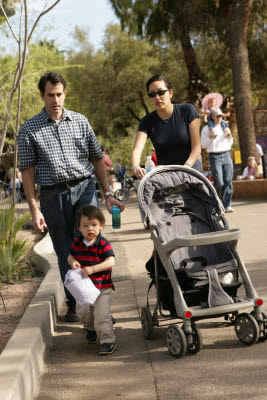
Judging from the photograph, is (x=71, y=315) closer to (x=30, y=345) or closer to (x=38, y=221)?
(x=38, y=221)

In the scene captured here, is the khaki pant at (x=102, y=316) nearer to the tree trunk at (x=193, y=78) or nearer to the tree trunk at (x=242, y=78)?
the tree trunk at (x=242, y=78)

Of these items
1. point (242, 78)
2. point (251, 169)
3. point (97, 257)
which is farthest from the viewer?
point (242, 78)

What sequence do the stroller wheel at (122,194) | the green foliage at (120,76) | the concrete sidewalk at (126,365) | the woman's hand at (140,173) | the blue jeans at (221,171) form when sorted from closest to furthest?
the concrete sidewalk at (126,365)
the woman's hand at (140,173)
the blue jeans at (221,171)
the stroller wheel at (122,194)
the green foliage at (120,76)

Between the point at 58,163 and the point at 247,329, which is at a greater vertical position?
the point at 58,163

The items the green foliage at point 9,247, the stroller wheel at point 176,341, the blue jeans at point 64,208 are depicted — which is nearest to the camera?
the stroller wheel at point 176,341

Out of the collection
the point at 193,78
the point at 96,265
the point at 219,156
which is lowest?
the point at 219,156

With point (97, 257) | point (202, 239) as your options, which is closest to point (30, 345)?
point (97, 257)

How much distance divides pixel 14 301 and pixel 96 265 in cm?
187

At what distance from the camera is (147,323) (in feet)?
15.0

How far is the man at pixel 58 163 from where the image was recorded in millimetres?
5000

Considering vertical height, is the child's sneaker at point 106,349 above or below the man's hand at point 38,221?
below

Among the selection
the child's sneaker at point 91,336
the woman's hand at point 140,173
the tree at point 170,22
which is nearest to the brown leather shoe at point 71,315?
the child's sneaker at point 91,336

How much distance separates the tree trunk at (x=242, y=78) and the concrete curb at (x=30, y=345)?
12.3 m

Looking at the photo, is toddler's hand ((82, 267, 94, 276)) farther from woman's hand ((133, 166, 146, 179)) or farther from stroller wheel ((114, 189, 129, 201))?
stroller wheel ((114, 189, 129, 201))
